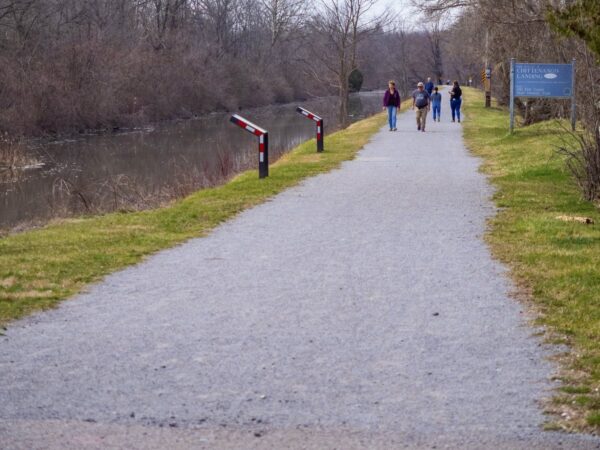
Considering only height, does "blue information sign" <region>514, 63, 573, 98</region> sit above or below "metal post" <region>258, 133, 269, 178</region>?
above

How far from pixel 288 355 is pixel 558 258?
3992mm

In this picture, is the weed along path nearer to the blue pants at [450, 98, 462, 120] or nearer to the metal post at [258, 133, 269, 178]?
the metal post at [258, 133, 269, 178]

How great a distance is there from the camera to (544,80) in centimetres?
2480

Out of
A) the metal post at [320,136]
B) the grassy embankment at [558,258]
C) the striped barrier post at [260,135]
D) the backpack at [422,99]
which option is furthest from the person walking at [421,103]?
the striped barrier post at [260,135]

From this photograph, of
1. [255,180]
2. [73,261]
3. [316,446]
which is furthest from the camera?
[255,180]

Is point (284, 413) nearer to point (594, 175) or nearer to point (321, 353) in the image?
point (321, 353)

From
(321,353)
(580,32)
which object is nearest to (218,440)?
(321,353)

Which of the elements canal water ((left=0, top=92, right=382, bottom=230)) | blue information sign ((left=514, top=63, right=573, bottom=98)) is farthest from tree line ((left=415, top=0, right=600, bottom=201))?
canal water ((left=0, top=92, right=382, bottom=230))

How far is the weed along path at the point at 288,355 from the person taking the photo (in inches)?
186

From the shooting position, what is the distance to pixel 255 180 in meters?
16.5

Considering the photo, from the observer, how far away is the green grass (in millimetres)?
7703

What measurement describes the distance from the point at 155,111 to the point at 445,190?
41196 millimetres

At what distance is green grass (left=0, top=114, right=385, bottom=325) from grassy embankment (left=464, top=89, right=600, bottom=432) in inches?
142

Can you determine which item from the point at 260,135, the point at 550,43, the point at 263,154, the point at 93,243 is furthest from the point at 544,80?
the point at 93,243
